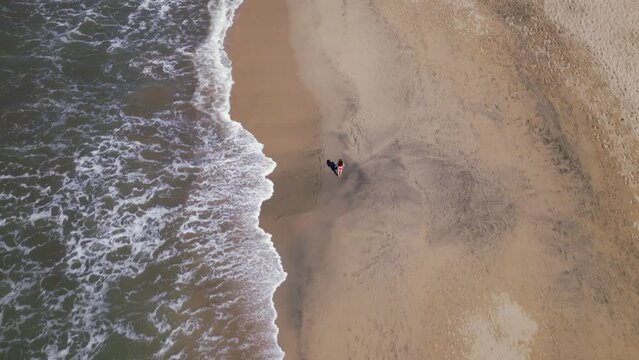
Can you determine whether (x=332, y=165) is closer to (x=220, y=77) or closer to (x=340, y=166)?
(x=340, y=166)

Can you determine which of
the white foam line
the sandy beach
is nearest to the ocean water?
the white foam line

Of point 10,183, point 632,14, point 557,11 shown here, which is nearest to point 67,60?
point 10,183

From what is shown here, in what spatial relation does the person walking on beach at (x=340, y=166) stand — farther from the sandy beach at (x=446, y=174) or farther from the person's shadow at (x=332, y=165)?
the sandy beach at (x=446, y=174)

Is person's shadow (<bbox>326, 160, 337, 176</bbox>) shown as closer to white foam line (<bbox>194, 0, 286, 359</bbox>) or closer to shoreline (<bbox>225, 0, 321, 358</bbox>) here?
shoreline (<bbox>225, 0, 321, 358</bbox>)

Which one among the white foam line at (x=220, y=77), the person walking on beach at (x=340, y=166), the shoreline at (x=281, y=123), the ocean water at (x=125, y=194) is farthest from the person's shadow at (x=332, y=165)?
the ocean water at (x=125, y=194)

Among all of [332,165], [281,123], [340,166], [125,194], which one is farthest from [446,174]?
[125,194]

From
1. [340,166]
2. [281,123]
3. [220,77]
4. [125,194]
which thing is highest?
[220,77]
